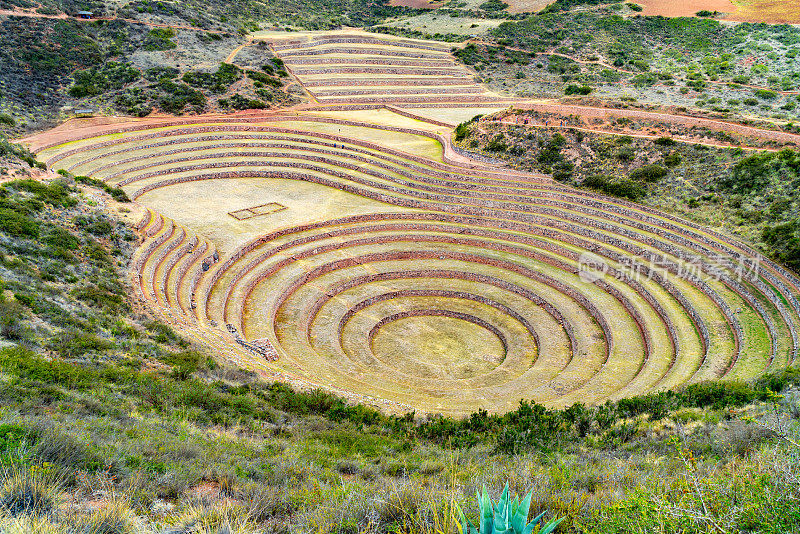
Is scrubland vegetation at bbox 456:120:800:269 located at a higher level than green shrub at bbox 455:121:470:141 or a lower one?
lower

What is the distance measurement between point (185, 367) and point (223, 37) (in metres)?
53.8

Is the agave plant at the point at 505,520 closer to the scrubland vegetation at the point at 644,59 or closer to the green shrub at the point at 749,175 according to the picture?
the green shrub at the point at 749,175

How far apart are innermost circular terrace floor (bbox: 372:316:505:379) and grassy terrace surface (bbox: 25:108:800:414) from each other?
9cm

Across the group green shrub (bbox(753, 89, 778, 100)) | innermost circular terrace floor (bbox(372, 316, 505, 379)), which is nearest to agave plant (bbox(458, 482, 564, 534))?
innermost circular terrace floor (bbox(372, 316, 505, 379))

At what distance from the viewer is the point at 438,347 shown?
22.1 metres

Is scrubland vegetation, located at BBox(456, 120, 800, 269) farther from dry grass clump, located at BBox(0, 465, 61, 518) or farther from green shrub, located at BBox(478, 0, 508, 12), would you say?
green shrub, located at BBox(478, 0, 508, 12)

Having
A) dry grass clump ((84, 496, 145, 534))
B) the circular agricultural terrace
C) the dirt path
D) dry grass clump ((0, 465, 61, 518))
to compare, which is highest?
the dirt path

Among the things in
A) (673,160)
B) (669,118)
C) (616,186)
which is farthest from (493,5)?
(616,186)

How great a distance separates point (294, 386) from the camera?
15.6 m

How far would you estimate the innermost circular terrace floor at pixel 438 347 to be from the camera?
67.9ft

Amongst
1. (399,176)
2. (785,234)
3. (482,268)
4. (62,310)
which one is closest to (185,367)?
(62,310)

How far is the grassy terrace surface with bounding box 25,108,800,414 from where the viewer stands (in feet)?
61.9

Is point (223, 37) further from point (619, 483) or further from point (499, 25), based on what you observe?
point (619, 483)

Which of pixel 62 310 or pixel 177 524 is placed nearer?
pixel 177 524
